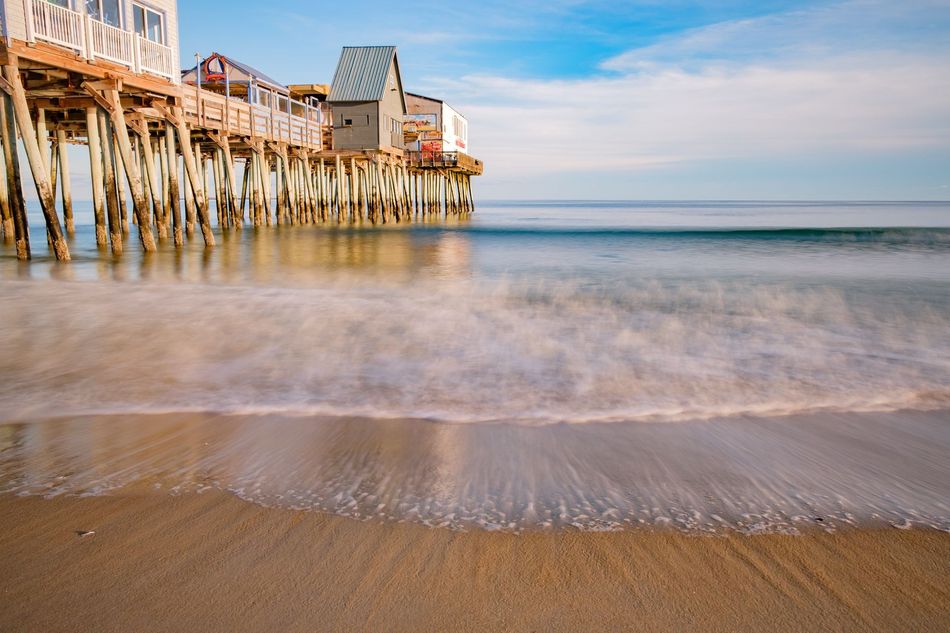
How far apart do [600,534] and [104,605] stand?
68.2 inches

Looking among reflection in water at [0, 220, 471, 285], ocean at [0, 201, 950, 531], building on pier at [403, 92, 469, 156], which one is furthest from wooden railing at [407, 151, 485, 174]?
ocean at [0, 201, 950, 531]

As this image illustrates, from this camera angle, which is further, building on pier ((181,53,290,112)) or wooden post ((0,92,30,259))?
building on pier ((181,53,290,112))

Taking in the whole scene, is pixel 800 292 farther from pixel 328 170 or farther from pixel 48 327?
pixel 328 170

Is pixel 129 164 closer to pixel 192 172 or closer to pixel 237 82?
pixel 192 172

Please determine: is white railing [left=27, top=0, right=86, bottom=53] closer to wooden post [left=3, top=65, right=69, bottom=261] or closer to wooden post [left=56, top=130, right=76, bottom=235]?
wooden post [left=3, top=65, right=69, bottom=261]

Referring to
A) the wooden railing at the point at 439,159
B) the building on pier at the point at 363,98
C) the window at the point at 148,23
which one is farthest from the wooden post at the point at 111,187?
the wooden railing at the point at 439,159

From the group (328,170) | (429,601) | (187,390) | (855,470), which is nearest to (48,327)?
(187,390)

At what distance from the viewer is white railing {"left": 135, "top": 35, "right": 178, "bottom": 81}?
15.2 meters

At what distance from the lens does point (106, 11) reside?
15.4 metres

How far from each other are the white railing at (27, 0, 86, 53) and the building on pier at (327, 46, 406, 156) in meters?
23.2

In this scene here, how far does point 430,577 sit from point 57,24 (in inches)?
558

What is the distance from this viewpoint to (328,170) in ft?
183

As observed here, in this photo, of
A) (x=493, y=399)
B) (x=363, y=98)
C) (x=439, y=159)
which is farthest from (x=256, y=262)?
(x=439, y=159)

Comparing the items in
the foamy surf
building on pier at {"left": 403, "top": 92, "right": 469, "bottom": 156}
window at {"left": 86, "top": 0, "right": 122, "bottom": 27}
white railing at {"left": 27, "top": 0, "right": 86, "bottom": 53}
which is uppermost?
building on pier at {"left": 403, "top": 92, "right": 469, "bottom": 156}
